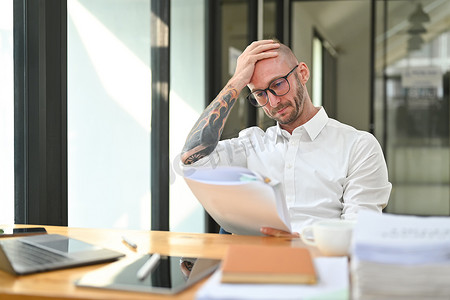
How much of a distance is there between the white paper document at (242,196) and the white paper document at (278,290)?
0.43 meters

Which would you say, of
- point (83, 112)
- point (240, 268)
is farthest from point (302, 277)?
point (83, 112)

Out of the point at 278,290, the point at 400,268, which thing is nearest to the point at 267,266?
the point at 278,290

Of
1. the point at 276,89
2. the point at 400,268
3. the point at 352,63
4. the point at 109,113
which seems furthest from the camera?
the point at 352,63

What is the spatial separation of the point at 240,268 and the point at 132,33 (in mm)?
2268

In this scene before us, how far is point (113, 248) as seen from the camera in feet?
5.04

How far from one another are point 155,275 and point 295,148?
1.15 metres

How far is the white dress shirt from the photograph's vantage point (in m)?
2.09

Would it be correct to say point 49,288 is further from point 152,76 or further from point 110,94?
point 152,76

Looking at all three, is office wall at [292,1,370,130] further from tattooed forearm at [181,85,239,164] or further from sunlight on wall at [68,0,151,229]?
tattooed forearm at [181,85,239,164]

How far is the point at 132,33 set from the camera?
3107 millimetres

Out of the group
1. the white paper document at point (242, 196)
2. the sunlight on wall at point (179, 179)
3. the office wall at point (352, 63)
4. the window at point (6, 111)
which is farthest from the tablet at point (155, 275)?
the office wall at point (352, 63)

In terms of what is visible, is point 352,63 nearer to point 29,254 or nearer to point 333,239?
point 333,239

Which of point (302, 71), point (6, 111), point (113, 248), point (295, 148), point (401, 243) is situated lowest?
point (113, 248)

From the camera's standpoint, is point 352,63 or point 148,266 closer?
point 148,266
